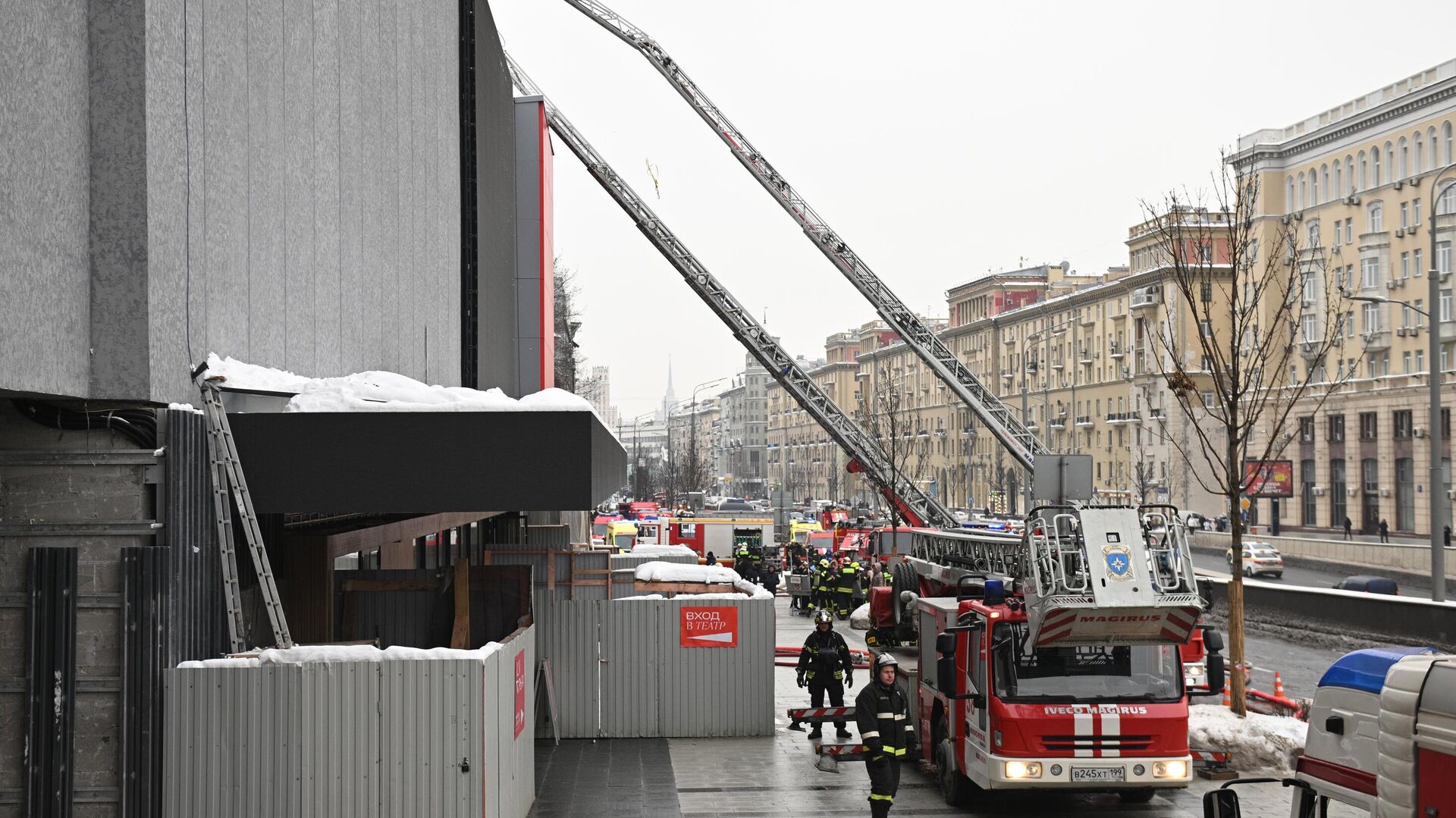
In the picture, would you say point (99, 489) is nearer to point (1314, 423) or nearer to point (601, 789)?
point (601, 789)

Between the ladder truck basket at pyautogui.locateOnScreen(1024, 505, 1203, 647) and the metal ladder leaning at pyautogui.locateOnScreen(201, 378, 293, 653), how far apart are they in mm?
6548

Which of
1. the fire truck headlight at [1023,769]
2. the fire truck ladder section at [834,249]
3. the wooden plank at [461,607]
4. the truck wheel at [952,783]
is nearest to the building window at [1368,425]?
the fire truck ladder section at [834,249]

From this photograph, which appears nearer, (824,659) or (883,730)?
(883,730)

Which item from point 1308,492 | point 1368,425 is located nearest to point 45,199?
point 1368,425

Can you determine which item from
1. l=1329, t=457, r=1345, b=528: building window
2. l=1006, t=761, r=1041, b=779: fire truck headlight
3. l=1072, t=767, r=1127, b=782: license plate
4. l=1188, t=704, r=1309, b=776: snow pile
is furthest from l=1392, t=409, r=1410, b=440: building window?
l=1006, t=761, r=1041, b=779: fire truck headlight

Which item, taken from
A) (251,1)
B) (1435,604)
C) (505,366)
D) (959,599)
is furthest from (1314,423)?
(251,1)

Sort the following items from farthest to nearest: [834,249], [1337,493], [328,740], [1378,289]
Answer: [1337,493] → [1378,289] → [834,249] → [328,740]

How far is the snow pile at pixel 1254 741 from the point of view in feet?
50.2

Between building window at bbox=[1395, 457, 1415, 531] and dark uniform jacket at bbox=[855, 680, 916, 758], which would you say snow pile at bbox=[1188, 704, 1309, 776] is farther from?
building window at bbox=[1395, 457, 1415, 531]

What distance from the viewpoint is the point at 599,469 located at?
38.9 feet

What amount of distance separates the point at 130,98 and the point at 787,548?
39.3 m

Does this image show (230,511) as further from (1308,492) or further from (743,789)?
(1308,492)

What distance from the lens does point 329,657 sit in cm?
984

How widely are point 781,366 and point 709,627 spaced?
15.5m
